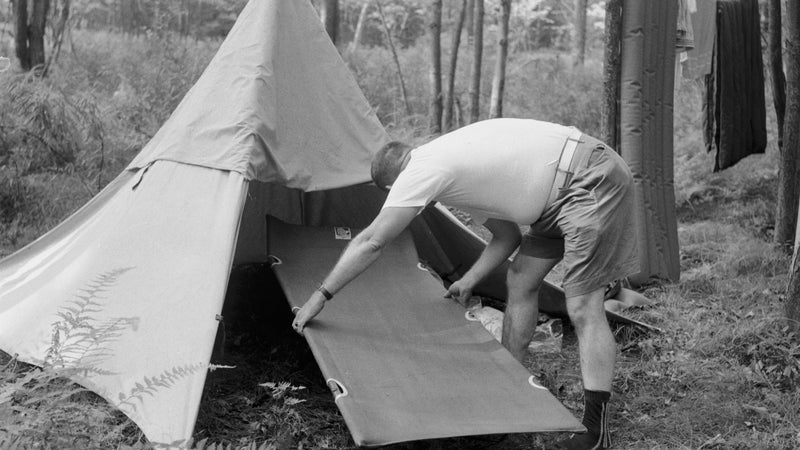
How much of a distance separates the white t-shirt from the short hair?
3.7 inches

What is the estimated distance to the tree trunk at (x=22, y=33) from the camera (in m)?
8.31

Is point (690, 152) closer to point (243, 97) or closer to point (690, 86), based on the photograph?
point (690, 86)

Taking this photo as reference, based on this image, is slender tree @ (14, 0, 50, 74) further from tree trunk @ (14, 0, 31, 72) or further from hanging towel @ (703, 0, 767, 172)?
hanging towel @ (703, 0, 767, 172)

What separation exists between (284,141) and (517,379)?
1.73m

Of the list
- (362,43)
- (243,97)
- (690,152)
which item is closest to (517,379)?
(243,97)

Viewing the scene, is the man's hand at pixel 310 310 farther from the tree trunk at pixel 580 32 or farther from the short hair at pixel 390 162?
the tree trunk at pixel 580 32

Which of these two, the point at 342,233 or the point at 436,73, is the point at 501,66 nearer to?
the point at 436,73

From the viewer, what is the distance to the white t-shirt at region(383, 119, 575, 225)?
12.2 ft

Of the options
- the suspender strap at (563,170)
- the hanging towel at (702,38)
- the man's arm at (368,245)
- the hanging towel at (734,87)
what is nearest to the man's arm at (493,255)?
the suspender strap at (563,170)

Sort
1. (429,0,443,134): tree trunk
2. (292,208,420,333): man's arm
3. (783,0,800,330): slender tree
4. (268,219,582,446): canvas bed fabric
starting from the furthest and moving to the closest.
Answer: (429,0,443,134): tree trunk < (783,0,800,330): slender tree < (292,208,420,333): man's arm < (268,219,582,446): canvas bed fabric

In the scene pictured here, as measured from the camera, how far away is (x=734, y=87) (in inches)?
283

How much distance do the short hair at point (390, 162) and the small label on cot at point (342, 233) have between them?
3.15 feet

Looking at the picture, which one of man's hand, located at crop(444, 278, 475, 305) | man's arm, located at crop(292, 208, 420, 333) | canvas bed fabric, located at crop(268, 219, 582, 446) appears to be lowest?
canvas bed fabric, located at crop(268, 219, 582, 446)

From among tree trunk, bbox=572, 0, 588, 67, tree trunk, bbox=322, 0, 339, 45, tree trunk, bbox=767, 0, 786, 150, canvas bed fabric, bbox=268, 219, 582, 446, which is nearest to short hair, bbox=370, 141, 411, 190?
canvas bed fabric, bbox=268, 219, 582, 446
